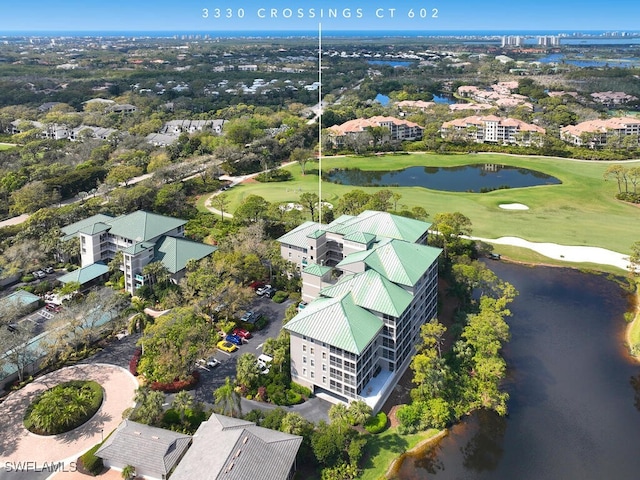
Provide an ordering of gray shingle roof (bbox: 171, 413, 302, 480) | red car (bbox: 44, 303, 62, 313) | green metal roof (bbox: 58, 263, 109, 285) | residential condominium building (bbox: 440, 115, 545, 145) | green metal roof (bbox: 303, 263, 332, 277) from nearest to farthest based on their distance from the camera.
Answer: gray shingle roof (bbox: 171, 413, 302, 480) < green metal roof (bbox: 303, 263, 332, 277) < red car (bbox: 44, 303, 62, 313) < green metal roof (bbox: 58, 263, 109, 285) < residential condominium building (bbox: 440, 115, 545, 145)

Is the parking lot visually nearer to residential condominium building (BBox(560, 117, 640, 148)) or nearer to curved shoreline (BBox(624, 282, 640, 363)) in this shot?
curved shoreline (BBox(624, 282, 640, 363))

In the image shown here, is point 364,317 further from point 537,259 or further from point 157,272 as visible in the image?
point 537,259

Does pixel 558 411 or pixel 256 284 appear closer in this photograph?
→ pixel 558 411

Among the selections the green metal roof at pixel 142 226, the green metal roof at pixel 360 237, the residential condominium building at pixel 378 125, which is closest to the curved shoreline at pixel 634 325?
the green metal roof at pixel 360 237

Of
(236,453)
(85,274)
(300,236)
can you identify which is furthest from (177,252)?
(236,453)

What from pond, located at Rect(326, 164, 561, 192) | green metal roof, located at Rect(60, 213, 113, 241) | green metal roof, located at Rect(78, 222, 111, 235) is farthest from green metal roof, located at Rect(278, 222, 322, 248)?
pond, located at Rect(326, 164, 561, 192)
